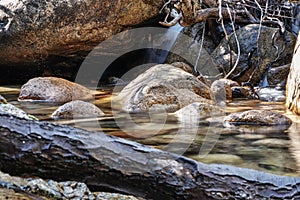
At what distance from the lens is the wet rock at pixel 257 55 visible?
25.7 feet

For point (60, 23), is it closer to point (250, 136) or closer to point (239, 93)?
point (239, 93)

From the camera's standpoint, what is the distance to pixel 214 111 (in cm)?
475

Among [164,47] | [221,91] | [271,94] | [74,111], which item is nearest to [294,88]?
[221,91]

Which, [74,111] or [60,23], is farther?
[60,23]

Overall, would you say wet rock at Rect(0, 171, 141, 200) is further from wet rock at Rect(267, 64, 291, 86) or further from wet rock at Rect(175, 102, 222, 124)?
wet rock at Rect(267, 64, 291, 86)

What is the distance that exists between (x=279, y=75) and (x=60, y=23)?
446cm

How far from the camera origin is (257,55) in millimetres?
7945

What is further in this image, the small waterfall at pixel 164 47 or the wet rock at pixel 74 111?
the small waterfall at pixel 164 47

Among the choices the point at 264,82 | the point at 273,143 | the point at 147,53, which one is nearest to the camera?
the point at 273,143

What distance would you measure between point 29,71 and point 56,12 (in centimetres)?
185

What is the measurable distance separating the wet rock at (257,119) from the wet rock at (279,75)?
11.1ft

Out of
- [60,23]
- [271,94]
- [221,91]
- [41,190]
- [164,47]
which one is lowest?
[271,94]

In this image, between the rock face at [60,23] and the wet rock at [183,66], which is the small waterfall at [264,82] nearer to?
the wet rock at [183,66]

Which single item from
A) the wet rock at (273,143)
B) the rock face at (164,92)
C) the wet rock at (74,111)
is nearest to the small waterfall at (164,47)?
the rock face at (164,92)
